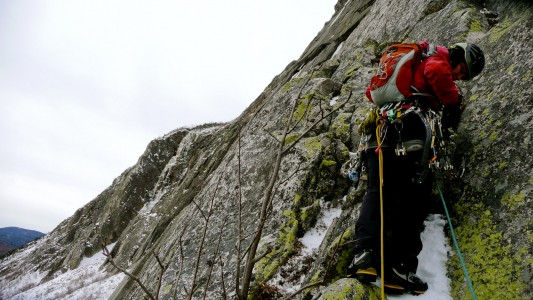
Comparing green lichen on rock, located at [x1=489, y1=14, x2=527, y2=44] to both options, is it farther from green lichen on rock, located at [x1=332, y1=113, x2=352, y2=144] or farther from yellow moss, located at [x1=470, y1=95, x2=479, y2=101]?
green lichen on rock, located at [x1=332, y1=113, x2=352, y2=144]

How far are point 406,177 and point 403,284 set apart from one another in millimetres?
1069

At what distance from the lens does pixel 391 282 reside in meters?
3.08

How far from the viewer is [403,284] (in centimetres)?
307

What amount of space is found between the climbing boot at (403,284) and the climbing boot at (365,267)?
173mm

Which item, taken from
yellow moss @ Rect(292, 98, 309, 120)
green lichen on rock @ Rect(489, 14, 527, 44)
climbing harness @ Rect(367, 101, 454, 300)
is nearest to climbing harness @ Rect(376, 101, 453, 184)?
climbing harness @ Rect(367, 101, 454, 300)

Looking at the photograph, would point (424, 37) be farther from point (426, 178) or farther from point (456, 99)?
point (426, 178)

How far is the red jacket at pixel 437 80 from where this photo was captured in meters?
3.38

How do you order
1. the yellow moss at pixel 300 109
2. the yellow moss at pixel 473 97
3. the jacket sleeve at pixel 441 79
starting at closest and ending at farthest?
1. the jacket sleeve at pixel 441 79
2. the yellow moss at pixel 473 97
3. the yellow moss at pixel 300 109

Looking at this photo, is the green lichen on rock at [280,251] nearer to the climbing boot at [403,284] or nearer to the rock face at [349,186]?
the rock face at [349,186]

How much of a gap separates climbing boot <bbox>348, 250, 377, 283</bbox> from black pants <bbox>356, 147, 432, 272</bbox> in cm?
9

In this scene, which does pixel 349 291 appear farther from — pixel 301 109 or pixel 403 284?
pixel 301 109

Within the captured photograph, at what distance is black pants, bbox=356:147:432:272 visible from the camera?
10.4 feet

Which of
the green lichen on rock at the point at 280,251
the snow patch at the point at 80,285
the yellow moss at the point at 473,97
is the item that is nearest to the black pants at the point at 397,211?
the green lichen on rock at the point at 280,251

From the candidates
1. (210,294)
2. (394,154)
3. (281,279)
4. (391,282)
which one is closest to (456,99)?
(394,154)
